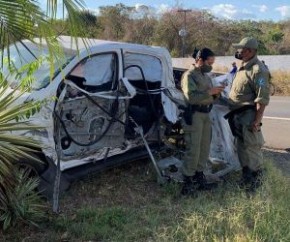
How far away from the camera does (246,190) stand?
6.41 metres

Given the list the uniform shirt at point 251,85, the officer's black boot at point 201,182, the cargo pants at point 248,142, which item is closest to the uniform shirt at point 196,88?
the uniform shirt at point 251,85

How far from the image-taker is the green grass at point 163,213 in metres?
4.79

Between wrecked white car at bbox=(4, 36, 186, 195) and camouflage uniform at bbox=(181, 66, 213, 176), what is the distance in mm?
626

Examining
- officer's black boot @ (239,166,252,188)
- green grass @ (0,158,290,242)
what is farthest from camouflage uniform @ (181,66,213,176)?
officer's black boot @ (239,166,252,188)

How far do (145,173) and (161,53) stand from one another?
1758 mm

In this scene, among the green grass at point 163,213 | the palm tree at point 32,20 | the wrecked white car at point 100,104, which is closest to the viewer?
the palm tree at point 32,20

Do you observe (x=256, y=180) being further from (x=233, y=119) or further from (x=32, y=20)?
(x=32, y=20)

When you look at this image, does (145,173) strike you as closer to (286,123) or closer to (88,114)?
(88,114)

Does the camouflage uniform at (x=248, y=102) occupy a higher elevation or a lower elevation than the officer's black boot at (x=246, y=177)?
higher

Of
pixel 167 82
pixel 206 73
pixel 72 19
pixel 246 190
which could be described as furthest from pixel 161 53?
pixel 72 19

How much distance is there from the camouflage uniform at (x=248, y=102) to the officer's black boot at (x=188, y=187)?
0.78 metres

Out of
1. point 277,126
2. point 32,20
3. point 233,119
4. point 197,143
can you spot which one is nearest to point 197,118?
point 197,143

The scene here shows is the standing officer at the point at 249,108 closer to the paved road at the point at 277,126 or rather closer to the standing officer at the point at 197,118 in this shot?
the standing officer at the point at 197,118

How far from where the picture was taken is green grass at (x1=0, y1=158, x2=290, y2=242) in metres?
4.79
